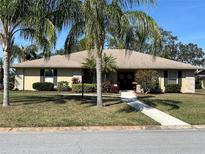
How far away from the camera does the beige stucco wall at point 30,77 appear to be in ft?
128

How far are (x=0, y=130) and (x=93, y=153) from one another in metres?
5.42

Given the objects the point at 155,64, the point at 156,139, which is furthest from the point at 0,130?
the point at 155,64

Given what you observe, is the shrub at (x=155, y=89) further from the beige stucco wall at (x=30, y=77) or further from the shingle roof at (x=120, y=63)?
the beige stucco wall at (x=30, y=77)

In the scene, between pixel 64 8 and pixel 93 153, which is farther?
pixel 64 8

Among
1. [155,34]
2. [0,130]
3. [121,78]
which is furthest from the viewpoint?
[121,78]

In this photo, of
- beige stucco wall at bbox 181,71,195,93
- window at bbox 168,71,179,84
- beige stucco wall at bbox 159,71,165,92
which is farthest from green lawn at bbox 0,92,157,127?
beige stucco wall at bbox 181,71,195,93

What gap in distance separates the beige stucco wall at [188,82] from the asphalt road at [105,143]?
86.4ft

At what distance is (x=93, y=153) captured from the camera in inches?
364

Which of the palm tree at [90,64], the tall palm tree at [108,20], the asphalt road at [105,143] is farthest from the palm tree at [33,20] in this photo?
the palm tree at [90,64]

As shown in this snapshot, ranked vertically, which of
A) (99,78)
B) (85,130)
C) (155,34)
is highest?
(155,34)

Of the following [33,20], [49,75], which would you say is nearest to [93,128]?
[33,20]

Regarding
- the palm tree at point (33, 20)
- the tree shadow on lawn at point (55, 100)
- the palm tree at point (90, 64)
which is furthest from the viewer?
the palm tree at point (90, 64)

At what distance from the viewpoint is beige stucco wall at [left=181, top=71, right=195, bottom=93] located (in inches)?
1555

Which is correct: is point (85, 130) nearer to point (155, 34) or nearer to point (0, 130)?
point (0, 130)
